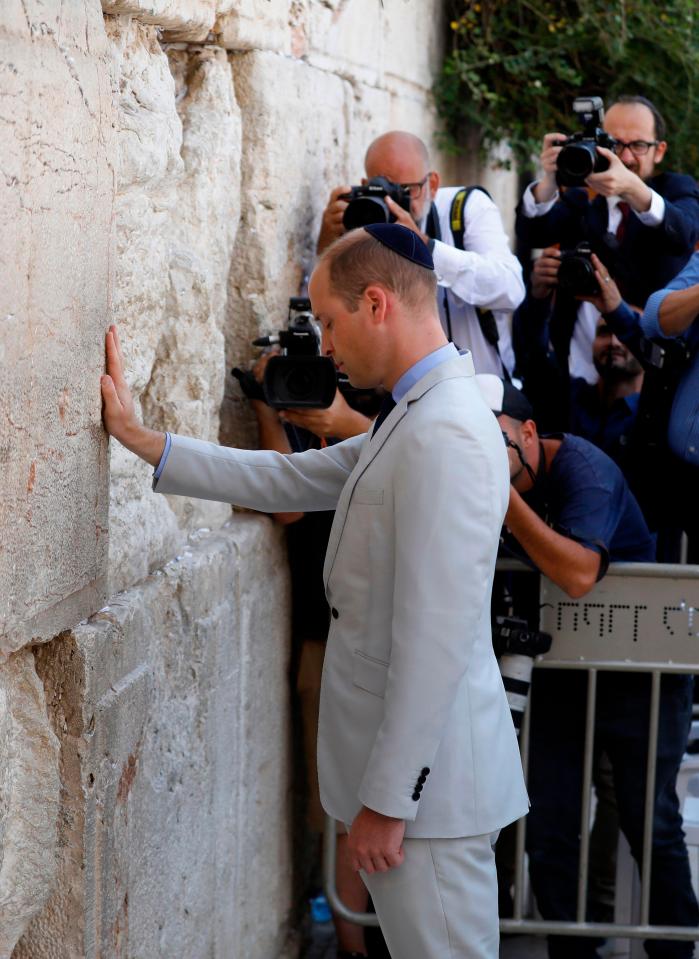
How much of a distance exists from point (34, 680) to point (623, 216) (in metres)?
2.64

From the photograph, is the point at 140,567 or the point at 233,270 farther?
the point at 233,270

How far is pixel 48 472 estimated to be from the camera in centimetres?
176

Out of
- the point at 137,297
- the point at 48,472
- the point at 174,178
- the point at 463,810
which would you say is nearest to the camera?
the point at 48,472

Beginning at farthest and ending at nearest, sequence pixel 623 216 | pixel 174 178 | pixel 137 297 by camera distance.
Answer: pixel 623 216
pixel 174 178
pixel 137 297

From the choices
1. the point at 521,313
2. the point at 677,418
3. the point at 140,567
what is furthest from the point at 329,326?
the point at 521,313

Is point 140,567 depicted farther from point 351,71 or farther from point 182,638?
point 351,71

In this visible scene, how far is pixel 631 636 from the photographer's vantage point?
124 inches

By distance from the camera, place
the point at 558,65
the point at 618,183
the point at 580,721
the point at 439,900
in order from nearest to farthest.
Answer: the point at 439,900 → the point at 580,721 → the point at 618,183 → the point at 558,65

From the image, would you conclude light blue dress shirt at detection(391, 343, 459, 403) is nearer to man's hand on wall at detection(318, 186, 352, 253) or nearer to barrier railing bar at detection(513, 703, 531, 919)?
man's hand on wall at detection(318, 186, 352, 253)

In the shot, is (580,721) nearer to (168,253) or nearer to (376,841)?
(376,841)

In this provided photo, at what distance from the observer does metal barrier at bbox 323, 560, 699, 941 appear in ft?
10.3

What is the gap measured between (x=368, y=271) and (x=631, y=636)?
1.52 metres

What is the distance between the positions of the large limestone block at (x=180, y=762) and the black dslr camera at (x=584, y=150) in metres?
1.34

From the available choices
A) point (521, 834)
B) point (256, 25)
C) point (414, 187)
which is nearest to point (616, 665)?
point (521, 834)
